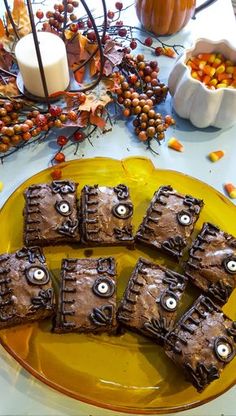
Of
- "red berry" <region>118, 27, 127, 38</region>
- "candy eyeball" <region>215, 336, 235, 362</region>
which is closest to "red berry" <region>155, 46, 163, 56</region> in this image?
"red berry" <region>118, 27, 127, 38</region>

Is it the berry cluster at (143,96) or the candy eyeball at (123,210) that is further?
the berry cluster at (143,96)

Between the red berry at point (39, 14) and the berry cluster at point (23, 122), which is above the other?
the red berry at point (39, 14)

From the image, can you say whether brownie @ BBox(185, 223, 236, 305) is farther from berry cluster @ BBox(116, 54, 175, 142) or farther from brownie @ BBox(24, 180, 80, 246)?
berry cluster @ BBox(116, 54, 175, 142)

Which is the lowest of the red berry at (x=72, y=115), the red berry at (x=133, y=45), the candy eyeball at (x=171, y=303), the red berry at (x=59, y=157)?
the candy eyeball at (x=171, y=303)

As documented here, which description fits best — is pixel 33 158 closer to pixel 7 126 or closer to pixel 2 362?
pixel 7 126

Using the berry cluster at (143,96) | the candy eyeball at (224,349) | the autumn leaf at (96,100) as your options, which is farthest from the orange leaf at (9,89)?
the candy eyeball at (224,349)

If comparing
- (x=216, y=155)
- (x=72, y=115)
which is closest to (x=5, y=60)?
(x=72, y=115)

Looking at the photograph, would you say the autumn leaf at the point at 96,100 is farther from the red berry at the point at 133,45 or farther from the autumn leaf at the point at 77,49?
the red berry at the point at 133,45

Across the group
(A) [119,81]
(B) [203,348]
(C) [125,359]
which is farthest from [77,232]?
(A) [119,81]
